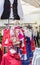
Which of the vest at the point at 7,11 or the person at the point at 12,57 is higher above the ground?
the vest at the point at 7,11

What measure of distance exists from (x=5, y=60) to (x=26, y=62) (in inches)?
15.1

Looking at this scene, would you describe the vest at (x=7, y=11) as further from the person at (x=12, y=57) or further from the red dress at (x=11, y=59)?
the red dress at (x=11, y=59)

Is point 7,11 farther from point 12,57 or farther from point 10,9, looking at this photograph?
point 12,57

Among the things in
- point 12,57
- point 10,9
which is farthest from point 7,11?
point 12,57

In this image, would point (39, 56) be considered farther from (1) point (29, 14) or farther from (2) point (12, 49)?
(1) point (29, 14)

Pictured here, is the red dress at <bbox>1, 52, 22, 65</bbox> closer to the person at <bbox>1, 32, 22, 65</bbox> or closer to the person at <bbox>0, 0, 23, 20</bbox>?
the person at <bbox>1, 32, 22, 65</bbox>

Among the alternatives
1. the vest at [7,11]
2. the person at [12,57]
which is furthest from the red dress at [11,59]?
the vest at [7,11]

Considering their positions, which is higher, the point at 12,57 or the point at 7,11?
the point at 7,11

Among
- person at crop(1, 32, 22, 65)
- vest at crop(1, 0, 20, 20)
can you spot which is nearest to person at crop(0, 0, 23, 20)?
vest at crop(1, 0, 20, 20)

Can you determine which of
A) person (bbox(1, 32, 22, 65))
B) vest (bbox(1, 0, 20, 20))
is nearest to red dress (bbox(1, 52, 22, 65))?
person (bbox(1, 32, 22, 65))

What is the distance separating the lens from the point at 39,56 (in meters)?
2.02

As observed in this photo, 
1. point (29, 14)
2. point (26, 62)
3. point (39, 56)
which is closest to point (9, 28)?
point (26, 62)

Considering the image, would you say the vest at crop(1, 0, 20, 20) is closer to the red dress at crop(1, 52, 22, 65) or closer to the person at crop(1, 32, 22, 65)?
the person at crop(1, 32, 22, 65)

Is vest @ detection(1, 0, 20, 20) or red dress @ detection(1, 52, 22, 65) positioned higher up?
vest @ detection(1, 0, 20, 20)
